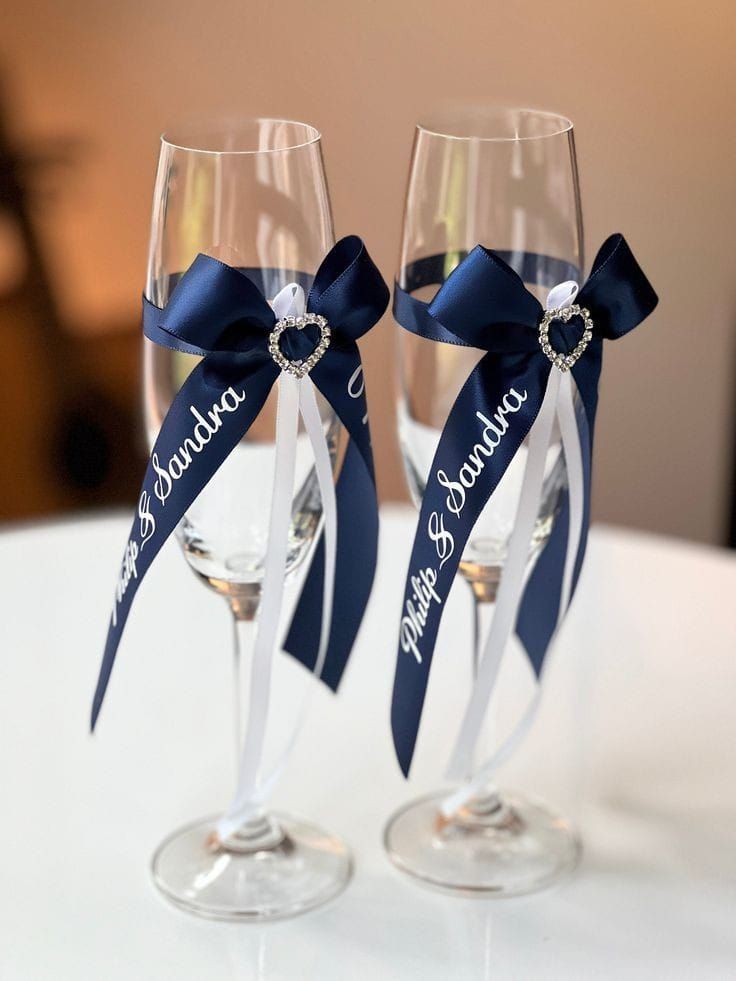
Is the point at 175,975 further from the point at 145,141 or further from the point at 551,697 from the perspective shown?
the point at 145,141

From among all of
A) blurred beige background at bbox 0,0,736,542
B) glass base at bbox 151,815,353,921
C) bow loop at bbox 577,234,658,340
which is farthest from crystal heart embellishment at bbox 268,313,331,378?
blurred beige background at bbox 0,0,736,542

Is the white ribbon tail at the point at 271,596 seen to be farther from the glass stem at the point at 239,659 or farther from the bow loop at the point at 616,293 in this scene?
the bow loop at the point at 616,293

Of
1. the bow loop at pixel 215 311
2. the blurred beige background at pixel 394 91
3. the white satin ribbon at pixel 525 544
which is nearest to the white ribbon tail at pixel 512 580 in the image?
the white satin ribbon at pixel 525 544

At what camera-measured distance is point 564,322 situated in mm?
623

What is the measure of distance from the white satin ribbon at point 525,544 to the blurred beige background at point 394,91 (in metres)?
1.70

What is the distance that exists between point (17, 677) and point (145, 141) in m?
1.67

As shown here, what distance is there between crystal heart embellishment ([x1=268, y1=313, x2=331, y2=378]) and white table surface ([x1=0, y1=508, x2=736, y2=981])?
23cm

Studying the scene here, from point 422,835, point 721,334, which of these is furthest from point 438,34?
point 422,835

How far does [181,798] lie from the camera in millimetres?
753

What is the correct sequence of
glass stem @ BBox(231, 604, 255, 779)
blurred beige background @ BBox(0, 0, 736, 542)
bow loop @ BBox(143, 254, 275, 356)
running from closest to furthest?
1. bow loop @ BBox(143, 254, 275, 356)
2. glass stem @ BBox(231, 604, 255, 779)
3. blurred beige background @ BBox(0, 0, 736, 542)

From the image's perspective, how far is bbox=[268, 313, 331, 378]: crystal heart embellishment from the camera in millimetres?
605

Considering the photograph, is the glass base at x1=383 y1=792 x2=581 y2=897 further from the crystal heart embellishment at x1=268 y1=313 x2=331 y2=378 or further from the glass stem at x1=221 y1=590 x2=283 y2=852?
the crystal heart embellishment at x1=268 y1=313 x2=331 y2=378

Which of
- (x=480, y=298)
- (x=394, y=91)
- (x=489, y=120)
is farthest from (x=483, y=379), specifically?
(x=394, y=91)

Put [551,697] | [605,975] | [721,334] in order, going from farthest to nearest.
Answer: [721,334] → [551,697] → [605,975]
